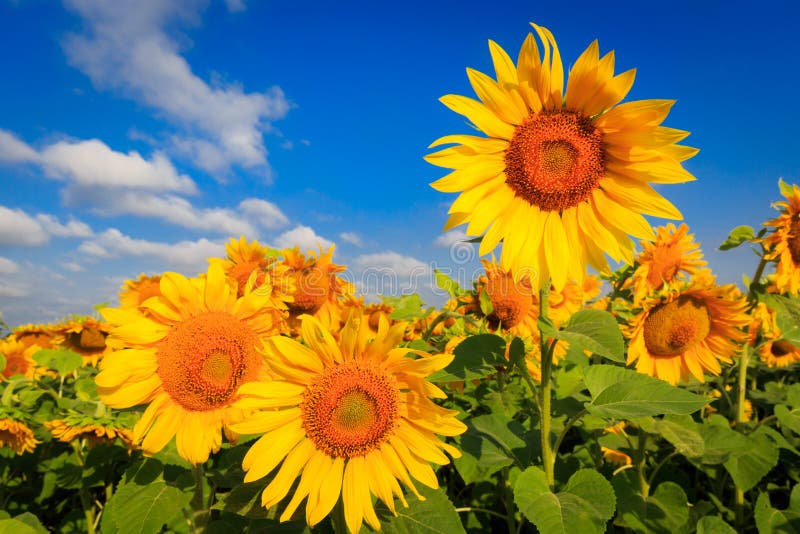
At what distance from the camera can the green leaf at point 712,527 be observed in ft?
9.61

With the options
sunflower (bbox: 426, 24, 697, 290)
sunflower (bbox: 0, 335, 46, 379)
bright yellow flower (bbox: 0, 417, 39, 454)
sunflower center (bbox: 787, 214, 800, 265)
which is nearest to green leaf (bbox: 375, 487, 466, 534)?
sunflower (bbox: 426, 24, 697, 290)

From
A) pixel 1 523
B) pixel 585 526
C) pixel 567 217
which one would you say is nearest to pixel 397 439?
pixel 585 526

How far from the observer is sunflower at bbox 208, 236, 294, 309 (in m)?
2.57

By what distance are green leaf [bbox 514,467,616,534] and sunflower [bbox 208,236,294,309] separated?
146cm

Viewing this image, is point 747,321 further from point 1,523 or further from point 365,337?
point 1,523

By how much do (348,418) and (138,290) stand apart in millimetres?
3042

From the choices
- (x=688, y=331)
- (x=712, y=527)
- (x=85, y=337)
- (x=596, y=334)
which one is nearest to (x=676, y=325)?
(x=688, y=331)

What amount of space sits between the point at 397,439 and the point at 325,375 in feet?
1.49

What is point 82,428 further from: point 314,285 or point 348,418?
point 348,418

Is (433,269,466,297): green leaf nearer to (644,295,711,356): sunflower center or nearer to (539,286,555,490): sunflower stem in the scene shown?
(539,286,555,490): sunflower stem

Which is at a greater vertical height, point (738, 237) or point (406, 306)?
point (738, 237)

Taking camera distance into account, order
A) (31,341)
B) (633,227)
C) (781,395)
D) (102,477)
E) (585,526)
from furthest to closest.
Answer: (31,341) → (781,395) → (102,477) → (633,227) → (585,526)

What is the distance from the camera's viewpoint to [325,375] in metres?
2.28

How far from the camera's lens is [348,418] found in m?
2.24
